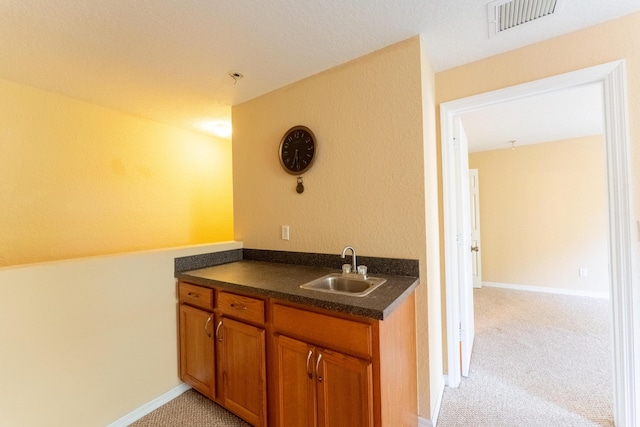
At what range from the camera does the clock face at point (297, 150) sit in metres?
2.00

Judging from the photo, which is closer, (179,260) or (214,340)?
(214,340)

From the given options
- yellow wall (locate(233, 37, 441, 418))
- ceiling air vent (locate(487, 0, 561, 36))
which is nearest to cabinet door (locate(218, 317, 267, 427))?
yellow wall (locate(233, 37, 441, 418))

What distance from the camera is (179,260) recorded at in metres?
2.01

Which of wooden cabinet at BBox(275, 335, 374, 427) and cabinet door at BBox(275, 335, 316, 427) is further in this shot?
cabinet door at BBox(275, 335, 316, 427)

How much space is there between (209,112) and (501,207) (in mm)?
4680

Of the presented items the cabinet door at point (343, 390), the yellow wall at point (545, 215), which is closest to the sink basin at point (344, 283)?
the cabinet door at point (343, 390)

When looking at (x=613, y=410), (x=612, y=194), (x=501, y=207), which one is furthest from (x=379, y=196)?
(x=501, y=207)

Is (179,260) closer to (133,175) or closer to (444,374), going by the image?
(133,175)

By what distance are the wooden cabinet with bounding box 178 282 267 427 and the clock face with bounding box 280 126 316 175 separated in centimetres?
105

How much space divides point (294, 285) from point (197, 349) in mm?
969

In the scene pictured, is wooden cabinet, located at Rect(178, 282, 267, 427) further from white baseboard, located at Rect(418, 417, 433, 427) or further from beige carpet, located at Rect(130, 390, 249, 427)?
white baseboard, located at Rect(418, 417, 433, 427)

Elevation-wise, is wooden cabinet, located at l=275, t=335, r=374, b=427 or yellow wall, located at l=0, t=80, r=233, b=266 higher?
yellow wall, located at l=0, t=80, r=233, b=266

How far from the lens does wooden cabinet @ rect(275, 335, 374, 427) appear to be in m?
1.14

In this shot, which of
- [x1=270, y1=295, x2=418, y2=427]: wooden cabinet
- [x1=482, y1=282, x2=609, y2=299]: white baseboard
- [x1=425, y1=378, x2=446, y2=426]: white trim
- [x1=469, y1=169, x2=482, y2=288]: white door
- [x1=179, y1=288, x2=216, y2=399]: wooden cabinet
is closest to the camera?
[x1=270, y1=295, x2=418, y2=427]: wooden cabinet
